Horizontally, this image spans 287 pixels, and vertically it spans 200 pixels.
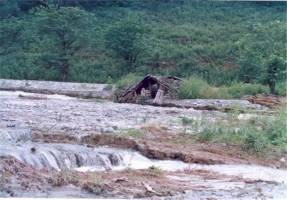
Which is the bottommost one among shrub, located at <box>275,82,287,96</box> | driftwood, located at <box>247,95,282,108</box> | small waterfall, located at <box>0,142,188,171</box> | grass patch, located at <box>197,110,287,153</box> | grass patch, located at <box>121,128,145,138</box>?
driftwood, located at <box>247,95,282,108</box>

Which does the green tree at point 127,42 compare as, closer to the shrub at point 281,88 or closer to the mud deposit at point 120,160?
the mud deposit at point 120,160

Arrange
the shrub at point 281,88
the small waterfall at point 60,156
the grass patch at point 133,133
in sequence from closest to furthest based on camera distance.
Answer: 1. the small waterfall at point 60,156
2. the grass patch at point 133,133
3. the shrub at point 281,88

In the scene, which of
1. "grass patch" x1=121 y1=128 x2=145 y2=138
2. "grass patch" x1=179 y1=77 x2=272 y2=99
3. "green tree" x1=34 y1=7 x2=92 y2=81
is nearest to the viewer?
"grass patch" x1=121 y1=128 x2=145 y2=138

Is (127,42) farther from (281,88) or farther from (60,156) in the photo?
(60,156)

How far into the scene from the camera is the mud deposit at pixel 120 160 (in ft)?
16.2

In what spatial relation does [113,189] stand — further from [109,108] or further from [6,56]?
[109,108]

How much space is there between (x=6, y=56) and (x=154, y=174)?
3483mm

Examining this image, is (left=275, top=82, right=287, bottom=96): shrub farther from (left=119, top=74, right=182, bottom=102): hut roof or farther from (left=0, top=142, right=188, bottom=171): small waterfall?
(left=0, top=142, right=188, bottom=171): small waterfall

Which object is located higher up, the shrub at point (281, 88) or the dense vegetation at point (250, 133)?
the dense vegetation at point (250, 133)

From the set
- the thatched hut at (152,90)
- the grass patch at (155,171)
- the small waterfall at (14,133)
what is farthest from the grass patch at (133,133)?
the thatched hut at (152,90)

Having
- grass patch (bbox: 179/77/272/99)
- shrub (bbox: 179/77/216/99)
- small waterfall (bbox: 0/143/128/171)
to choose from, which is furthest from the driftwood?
small waterfall (bbox: 0/143/128/171)

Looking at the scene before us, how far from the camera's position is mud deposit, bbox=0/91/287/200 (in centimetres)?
495

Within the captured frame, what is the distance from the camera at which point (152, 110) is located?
984 centimetres

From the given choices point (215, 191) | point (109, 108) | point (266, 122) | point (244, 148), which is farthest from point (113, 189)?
point (109, 108)
